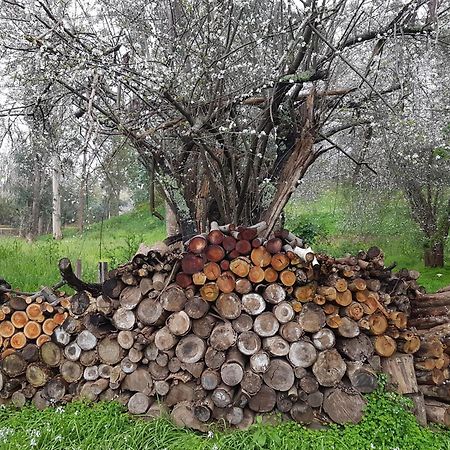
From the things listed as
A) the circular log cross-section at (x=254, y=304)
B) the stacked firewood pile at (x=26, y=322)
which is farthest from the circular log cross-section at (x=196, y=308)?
the stacked firewood pile at (x=26, y=322)

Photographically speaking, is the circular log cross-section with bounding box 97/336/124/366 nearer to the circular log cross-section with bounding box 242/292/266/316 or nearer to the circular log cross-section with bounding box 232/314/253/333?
the circular log cross-section with bounding box 232/314/253/333

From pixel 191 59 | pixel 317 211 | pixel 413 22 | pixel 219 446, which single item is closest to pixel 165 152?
pixel 191 59

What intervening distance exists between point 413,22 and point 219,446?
431 cm

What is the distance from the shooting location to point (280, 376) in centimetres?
332

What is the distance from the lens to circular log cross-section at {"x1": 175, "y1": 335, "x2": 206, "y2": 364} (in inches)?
134

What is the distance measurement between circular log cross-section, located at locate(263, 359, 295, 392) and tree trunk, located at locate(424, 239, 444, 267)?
707 centimetres

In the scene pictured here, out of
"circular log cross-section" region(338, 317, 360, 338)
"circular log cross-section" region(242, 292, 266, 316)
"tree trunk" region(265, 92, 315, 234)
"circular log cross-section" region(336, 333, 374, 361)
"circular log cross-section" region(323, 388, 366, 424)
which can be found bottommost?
"circular log cross-section" region(323, 388, 366, 424)

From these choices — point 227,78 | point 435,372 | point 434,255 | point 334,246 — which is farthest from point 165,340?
point 334,246

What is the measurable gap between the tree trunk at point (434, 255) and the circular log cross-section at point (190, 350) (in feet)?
24.1

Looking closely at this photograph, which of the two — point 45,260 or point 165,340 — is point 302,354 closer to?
point 165,340

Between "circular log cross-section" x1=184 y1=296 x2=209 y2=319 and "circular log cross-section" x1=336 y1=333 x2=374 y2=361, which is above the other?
"circular log cross-section" x1=184 y1=296 x2=209 y2=319

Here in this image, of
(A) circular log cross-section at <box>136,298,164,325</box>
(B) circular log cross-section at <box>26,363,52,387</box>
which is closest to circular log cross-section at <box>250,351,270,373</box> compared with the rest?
(A) circular log cross-section at <box>136,298,164,325</box>

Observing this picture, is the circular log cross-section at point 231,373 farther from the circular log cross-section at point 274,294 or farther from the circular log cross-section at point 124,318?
the circular log cross-section at point 124,318

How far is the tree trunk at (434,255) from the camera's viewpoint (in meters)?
9.43
